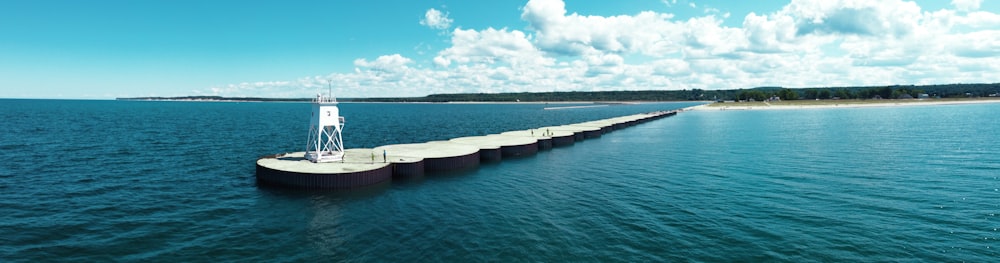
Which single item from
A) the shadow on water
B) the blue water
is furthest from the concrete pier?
the blue water

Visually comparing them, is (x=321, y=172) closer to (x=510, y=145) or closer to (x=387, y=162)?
(x=387, y=162)

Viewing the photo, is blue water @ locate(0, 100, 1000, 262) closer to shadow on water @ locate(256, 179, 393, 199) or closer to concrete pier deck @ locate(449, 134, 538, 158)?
shadow on water @ locate(256, 179, 393, 199)

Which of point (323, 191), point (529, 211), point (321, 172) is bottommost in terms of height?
point (529, 211)

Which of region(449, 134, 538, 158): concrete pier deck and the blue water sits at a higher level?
region(449, 134, 538, 158): concrete pier deck

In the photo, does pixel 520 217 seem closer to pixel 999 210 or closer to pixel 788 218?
pixel 788 218

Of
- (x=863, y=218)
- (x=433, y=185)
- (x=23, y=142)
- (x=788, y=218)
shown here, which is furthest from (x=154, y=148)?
(x=863, y=218)

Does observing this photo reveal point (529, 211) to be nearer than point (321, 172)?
Answer: Yes

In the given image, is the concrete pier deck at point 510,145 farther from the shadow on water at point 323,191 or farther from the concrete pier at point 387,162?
the shadow on water at point 323,191

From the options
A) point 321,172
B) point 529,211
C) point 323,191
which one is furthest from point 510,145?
point 529,211
